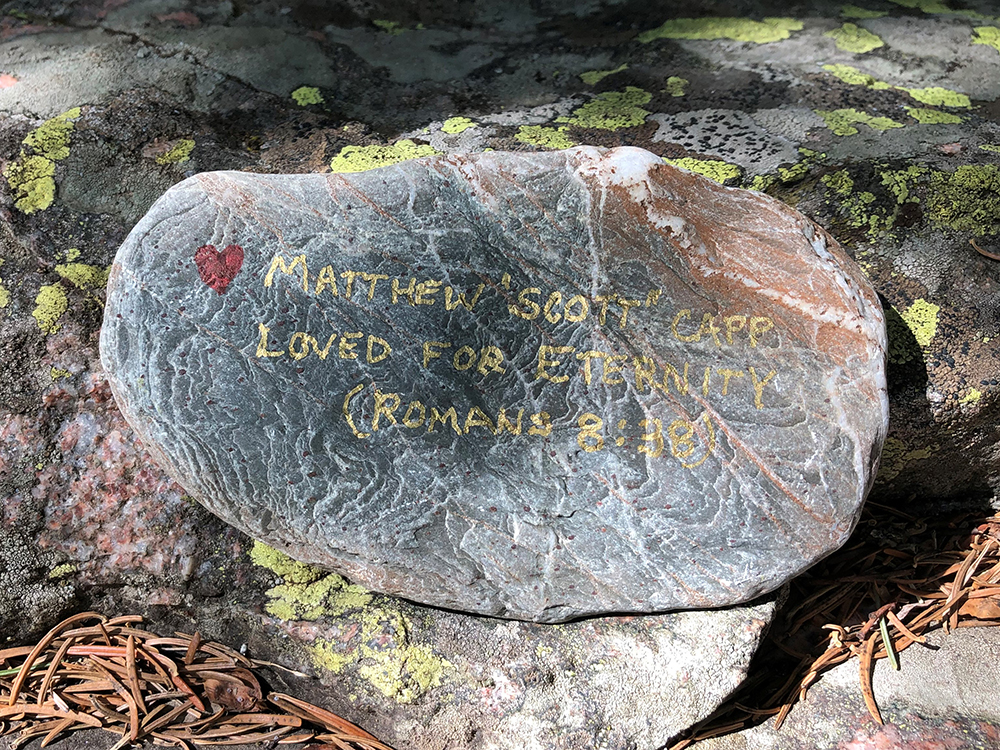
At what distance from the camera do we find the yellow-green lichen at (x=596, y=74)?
2851mm

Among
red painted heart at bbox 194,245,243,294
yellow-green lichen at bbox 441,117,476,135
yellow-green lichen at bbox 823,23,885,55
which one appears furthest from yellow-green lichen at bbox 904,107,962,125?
red painted heart at bbox 194,245,243,294

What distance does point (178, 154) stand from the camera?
8.02 feet

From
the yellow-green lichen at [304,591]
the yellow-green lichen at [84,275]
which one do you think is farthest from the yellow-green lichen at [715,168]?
the yellow-green lichen at [84,275]

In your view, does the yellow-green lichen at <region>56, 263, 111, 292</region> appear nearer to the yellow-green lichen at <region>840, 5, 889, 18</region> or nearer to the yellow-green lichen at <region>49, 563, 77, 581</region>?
the yellow-green lichen at <region>49, 563, 77, 581</region>

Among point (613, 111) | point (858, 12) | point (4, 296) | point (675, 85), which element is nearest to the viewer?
point (4, 296)

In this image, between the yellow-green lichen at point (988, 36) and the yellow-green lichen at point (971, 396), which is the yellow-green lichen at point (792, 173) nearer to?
the yellow-green lichen at point (971, 396)

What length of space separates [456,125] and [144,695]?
1938mm

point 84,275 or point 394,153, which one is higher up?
point 394,153

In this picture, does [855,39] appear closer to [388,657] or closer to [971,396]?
[971,396]

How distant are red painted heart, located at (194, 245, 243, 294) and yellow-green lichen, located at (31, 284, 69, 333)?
1.92ft

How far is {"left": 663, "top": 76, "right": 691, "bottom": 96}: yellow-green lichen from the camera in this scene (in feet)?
9.02

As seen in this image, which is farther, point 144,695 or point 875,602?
point 875,602

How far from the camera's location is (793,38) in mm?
2996

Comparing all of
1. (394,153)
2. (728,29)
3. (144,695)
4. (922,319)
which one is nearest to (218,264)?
(394,153)
